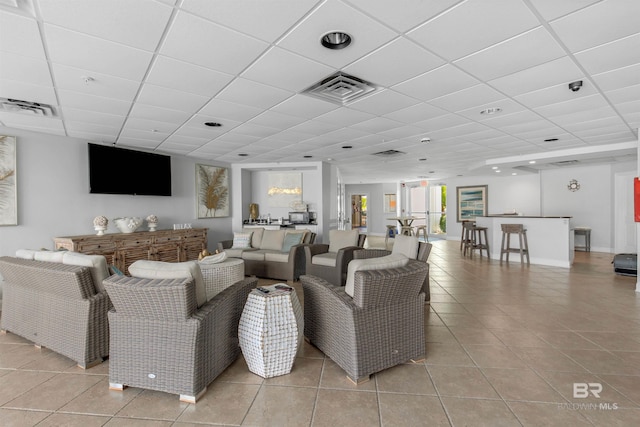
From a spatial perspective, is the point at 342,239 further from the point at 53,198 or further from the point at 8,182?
the point at 8,182

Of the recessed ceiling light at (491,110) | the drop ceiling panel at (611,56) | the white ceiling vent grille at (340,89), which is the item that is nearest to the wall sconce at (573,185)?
the recessed ceiling light at (491,110)

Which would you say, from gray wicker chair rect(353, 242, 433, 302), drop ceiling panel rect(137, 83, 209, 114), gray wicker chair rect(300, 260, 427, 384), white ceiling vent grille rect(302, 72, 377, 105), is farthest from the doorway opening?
gray wicker chair rect(300, 260, 427, 384)

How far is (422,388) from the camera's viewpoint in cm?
221

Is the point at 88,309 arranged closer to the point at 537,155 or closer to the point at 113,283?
the point at 113,283

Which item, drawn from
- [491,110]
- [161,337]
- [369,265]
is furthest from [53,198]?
[491,110]

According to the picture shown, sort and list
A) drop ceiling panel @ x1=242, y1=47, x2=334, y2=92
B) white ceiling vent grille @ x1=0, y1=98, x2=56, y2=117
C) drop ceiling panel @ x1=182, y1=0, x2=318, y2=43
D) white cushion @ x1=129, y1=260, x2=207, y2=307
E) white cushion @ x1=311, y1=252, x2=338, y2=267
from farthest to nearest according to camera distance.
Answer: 1. white cushion @ x1=311, y1=252, x2=338, y2=267
2. white ceiling vent grille @ x1=0, y1=98, x2=56, y2=117
3. drop ceiling panel @ x1=242, y1=47, x2=334, y2=92
4. white cushion @ x1=129, y1=260, x2=207, y2=307
5. drop ceiling panel @ x1=182, y1=0, x2=318, y2=43

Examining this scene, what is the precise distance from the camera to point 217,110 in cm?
385

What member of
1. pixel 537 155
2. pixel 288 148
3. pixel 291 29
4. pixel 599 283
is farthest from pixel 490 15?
pixel 537 155


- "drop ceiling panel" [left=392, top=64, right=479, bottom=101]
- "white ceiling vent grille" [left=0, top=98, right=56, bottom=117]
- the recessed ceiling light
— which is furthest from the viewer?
the recessed ceiling light

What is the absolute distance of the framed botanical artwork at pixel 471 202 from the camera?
37.4 feet

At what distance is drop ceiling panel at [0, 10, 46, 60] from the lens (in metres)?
2.01

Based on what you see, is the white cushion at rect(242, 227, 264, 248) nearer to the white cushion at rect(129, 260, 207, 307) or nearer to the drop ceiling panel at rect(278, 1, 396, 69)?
the white cushion at rect(129, 260, 207, 307)

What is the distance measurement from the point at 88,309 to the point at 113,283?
70 cm

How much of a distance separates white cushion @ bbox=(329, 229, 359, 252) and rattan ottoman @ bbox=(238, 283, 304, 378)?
3172mm
